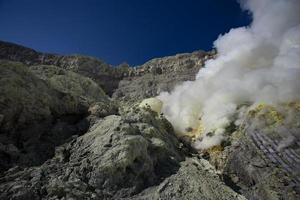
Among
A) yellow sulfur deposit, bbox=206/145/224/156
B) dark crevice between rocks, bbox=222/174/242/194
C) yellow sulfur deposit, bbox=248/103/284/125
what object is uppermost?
yellow sulfur deposit, bbox=248/103/284/125

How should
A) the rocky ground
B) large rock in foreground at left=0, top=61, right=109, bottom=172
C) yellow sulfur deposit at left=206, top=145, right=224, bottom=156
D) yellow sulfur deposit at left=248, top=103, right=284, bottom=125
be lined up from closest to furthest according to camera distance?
the rocky ground → large rock in foreground at left=0, top=61, right=109, bottom=172 → yellow sulfur deposit at left=248, top=103, right=284, bottom=125 → yellow sulfur deposit at left=206, top=145, right=224, bottom=156

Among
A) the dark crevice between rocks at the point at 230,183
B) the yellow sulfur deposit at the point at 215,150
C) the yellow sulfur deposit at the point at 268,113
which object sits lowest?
the dark crevice between rocks at the point at 230,183

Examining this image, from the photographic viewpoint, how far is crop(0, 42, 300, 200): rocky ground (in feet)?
60.5

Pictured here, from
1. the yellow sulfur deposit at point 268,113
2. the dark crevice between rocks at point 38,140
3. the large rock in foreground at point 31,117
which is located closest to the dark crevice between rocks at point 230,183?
the yellow sulfur deposit at point 268,113

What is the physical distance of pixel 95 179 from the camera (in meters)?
18.7

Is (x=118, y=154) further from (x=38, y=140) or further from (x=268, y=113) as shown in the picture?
(x=268, y=113)

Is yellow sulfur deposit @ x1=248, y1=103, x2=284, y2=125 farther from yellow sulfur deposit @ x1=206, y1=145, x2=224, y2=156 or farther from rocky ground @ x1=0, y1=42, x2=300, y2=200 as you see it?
yellow sulfur deposit @ x1=206, y1=145, x2=224, y2=156

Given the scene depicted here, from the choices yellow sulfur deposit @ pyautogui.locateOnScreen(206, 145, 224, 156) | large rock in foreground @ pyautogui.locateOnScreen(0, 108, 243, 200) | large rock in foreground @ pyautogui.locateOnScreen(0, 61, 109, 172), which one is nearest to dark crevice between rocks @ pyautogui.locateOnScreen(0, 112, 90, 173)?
large rock in foreground @ pyautogui.locateOnScreen(0, 61, 109, 172)

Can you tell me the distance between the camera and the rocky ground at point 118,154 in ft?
60.5

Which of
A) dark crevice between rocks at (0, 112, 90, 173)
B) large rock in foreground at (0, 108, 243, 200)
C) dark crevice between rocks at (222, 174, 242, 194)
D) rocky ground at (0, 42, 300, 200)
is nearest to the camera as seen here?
large rock in foreground at (0, 108, 243, 200)

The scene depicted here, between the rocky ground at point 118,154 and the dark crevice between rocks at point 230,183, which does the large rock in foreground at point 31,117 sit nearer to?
the rocky ground at point 118,154

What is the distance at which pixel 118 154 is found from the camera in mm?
20031

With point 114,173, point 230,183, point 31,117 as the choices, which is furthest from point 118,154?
point 230,183

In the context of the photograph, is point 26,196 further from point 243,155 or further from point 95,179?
point 243,155
